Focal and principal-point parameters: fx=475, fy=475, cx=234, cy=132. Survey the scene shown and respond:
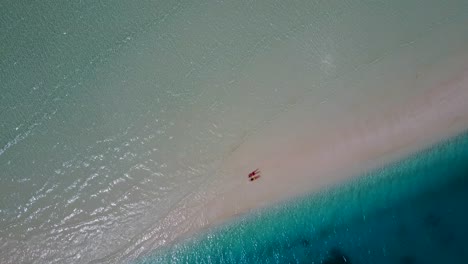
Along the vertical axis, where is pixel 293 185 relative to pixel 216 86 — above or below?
below

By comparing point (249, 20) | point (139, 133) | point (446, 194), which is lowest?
point (446, 194)

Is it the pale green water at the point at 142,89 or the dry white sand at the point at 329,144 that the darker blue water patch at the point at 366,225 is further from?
the pale green water at the point at 142,89

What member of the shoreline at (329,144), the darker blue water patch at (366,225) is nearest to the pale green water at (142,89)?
the shoreline at (329,144)

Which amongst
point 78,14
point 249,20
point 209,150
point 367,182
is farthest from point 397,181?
point 78,14

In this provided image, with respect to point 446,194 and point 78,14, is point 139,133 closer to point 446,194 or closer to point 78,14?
point 78,14

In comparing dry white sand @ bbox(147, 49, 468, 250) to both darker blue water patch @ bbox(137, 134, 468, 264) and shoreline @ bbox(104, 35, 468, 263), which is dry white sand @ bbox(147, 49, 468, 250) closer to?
shoreline @ bbox(104, 35, 468, 263)

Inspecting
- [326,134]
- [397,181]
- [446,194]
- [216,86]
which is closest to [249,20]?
[216,86]

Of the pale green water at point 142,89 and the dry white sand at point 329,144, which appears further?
the dry white sand at point 329,144

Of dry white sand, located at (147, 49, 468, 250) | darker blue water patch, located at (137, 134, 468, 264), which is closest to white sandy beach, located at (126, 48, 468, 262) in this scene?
dry white sand, located at (147, 49, 468, 250)
